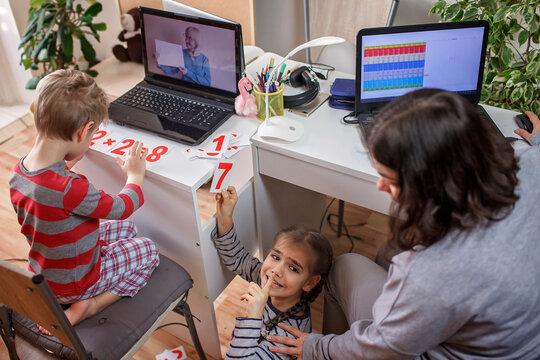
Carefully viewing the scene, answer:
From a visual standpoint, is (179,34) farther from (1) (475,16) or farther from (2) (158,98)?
(1) (475,16)

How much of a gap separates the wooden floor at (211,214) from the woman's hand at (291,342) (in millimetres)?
433

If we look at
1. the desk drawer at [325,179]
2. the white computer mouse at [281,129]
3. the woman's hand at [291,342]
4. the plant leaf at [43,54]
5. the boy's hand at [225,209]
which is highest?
the white computer mouse at [281,129]

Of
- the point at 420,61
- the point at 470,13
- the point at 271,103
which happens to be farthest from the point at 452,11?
the point at 271,103

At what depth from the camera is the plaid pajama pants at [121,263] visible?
1279 millimetres

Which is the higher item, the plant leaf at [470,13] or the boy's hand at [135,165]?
the plant leaf at [470,13]

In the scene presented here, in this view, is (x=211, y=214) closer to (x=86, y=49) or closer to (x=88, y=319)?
(x=88, y=319)

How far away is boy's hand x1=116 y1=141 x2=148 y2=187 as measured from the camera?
4.25 feet

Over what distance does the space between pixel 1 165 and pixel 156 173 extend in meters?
1.68

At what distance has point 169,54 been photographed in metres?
1.59

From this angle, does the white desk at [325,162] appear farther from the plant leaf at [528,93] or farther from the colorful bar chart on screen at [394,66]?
the plant leaf at [528,93]

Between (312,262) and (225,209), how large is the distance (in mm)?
301

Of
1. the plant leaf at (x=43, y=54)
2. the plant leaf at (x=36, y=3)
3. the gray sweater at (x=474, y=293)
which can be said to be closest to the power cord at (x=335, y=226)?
the gray sweater at (x=474, y=293)

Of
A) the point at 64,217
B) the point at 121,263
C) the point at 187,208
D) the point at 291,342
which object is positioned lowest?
the point at 291,342

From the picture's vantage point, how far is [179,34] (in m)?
1.53
